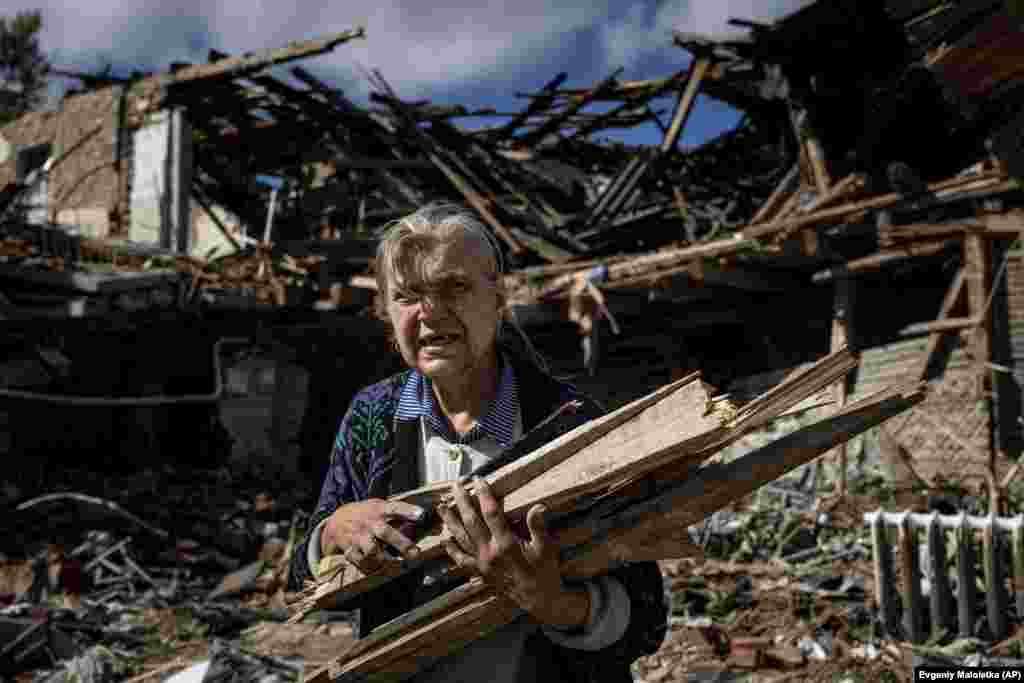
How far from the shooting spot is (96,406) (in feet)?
37.9

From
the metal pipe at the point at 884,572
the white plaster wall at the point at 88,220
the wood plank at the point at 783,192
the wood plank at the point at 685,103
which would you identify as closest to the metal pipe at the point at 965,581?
the metal pipe at the point at 884,572

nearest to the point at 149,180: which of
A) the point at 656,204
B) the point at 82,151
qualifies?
the point at 82,151

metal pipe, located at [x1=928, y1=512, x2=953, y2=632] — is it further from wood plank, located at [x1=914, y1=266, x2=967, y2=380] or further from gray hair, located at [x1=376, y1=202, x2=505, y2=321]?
gray hair, located at [x1=376, y1=202, x2=505, y2=321]

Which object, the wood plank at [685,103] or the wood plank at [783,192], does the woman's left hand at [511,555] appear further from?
the wood plank at [685,103]

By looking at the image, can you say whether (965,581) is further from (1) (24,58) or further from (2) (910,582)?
(1) (24,58)

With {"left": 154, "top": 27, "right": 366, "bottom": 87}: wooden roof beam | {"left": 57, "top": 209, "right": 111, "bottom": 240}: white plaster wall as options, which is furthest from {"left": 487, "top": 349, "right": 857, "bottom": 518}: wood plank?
{"left": 57, "top": 209, "right": 111, "bottom": 240}: white plaster wall

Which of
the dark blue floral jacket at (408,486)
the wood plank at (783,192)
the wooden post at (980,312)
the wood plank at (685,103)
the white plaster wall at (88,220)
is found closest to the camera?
the dark blue floral jacket at (408,486)

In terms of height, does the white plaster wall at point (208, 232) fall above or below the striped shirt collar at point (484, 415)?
above

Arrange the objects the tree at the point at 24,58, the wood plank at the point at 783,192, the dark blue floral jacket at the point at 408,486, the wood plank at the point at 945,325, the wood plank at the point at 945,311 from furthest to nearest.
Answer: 1. the tree at the point at 24,58
2. the wood plank at the point at 783,192
3. the wood plank at the point at 945,311
4. the wood plank at the point at 945,325
5. the dark blue floral jacket at the point at 408,486

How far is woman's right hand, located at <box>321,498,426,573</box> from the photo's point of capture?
1.69 meters

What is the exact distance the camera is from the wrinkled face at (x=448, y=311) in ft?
6.14

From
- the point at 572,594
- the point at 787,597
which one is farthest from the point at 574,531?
the point at 787,597

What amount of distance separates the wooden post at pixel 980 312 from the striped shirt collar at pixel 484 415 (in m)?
7.14

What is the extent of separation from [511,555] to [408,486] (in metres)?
0.40
